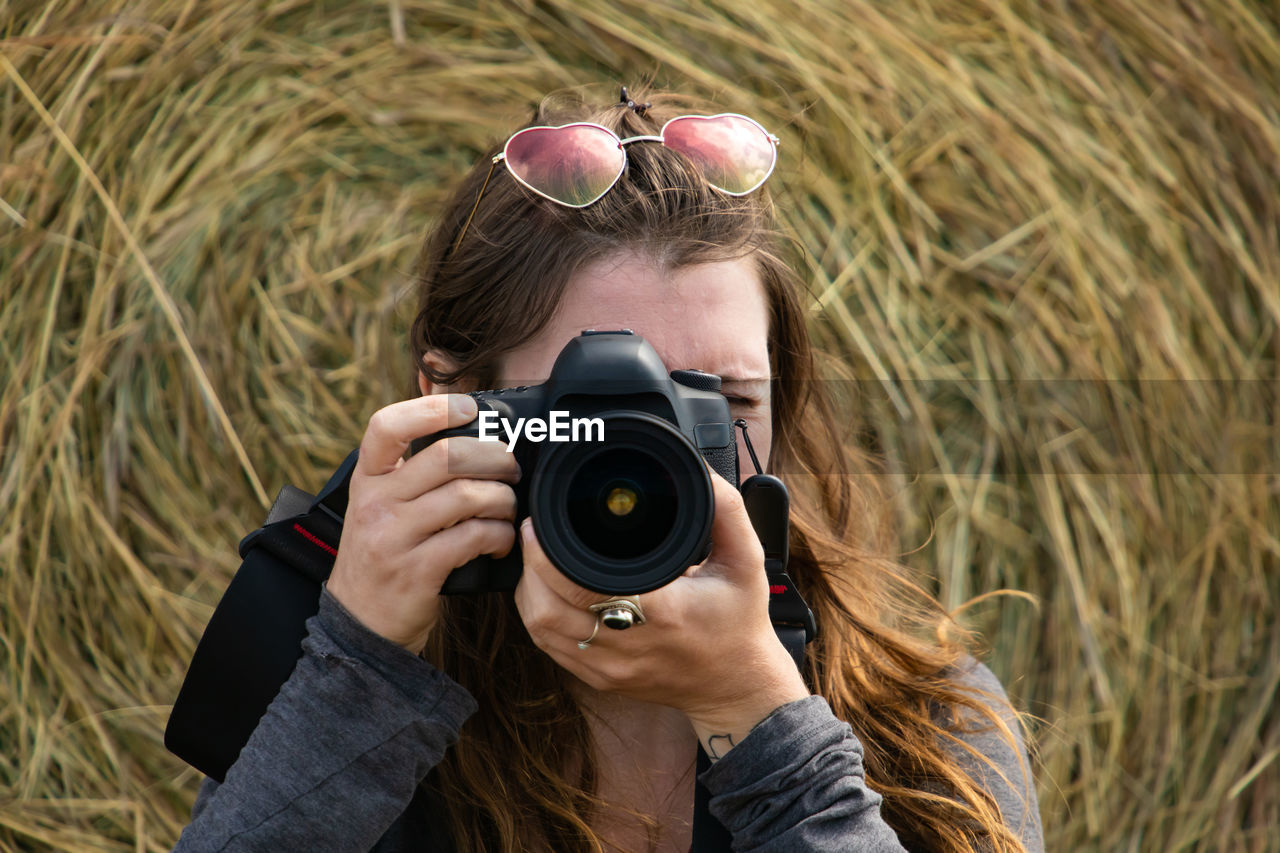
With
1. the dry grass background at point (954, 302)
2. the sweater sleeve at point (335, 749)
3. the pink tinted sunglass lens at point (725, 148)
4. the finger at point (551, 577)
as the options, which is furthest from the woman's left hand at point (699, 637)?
the dry grass background at point (954, 302)

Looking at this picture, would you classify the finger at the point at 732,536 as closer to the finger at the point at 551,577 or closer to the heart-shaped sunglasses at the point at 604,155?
the finger at the point at 551,577

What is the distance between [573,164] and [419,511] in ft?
1.01

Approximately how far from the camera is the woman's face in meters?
0.79

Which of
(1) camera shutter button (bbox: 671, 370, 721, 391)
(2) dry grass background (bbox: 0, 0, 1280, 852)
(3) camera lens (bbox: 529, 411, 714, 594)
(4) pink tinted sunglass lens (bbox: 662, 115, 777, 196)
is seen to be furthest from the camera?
(2) dry grass background (bbox: 0, 0, 1280, 852)

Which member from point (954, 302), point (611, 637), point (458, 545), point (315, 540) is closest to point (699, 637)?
point (611, 637)

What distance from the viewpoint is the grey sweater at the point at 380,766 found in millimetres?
681


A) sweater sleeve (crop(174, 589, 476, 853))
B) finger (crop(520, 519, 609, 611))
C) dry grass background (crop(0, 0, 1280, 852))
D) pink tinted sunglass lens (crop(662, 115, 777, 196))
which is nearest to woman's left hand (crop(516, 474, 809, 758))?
finger (crop(520, 519, 609, 611))

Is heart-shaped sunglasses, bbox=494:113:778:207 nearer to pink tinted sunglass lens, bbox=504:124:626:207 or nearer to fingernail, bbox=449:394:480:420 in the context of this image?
pink tinted sunglass lens, bbox=504:124:626:207

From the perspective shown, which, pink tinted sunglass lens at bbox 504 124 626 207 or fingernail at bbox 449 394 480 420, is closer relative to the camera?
fingernail at bbox 449 394 480 420

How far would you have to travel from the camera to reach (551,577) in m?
0.65

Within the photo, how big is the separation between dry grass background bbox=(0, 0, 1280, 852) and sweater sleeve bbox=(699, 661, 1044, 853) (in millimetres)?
512

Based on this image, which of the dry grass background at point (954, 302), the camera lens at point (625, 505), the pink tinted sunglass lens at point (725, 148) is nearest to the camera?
the camera lens at point (625, 505)

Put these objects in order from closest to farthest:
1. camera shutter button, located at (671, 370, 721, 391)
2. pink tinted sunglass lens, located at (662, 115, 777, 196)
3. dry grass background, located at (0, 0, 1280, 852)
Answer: camera shutter button, located at (671, 370, 721, 391) → pink tinted sunglass lens, located at (662, 115, 777, 196) → dry grass background, located at (0, 0, 1280, 852)

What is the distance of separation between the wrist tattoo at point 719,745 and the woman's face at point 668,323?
204 mm
